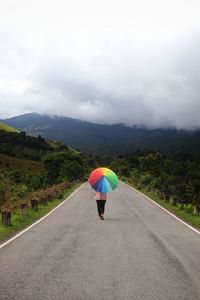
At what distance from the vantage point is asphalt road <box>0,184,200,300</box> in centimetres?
722

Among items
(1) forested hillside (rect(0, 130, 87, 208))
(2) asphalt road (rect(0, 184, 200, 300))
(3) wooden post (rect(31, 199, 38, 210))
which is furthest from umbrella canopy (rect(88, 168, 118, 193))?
(1) forested hillside (rect(0, 130, 87, 208))

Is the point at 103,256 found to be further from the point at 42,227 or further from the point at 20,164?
the point at 20,164

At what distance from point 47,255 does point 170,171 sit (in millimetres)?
77701

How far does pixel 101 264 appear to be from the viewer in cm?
951

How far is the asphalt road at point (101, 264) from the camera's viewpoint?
7.22 m

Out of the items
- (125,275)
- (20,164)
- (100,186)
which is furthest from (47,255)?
(20,164)

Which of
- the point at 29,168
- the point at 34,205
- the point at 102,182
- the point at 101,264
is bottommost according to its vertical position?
the point at 34,205

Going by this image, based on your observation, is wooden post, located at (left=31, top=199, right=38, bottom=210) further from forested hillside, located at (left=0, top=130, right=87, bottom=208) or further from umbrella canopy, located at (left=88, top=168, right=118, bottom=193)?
umbrella canopy, located at (left=88, top=168, right=118, bottom=193)

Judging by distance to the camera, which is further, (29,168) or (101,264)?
(29,168)

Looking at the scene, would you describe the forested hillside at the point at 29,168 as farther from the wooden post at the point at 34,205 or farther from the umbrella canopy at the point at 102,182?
the umbrella canopy at the point at 102,182

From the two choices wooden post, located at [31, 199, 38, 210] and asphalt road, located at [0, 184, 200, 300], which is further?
wooden post, located at [31, 199, 38, 210]

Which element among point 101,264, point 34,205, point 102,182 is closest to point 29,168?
point 34,205

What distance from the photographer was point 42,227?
54.7ft

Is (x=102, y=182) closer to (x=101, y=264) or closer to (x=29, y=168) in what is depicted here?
(x=101, y=264)
